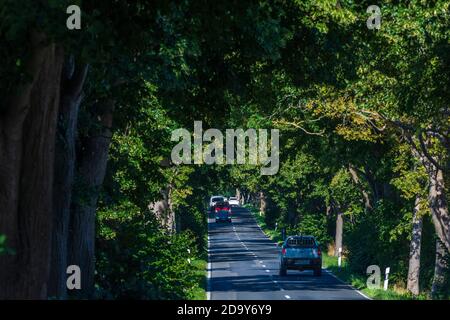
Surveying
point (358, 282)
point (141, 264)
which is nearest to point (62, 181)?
point (141, 264)

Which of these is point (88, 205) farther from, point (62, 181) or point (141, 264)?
point (141, 264)

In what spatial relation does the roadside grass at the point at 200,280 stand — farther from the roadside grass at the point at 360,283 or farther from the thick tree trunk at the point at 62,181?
the thick tree trunk at the point at 62,181

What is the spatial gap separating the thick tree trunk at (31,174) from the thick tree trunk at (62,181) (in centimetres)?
287

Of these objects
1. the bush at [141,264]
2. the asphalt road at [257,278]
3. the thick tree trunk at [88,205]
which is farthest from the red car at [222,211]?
the thick tree trunk at [88,205]

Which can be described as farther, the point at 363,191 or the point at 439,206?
the point at 363,191

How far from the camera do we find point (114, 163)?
28641mm

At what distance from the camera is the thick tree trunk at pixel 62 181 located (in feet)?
59.0

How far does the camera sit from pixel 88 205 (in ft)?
68.5

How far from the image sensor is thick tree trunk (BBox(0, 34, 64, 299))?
47.3 ft

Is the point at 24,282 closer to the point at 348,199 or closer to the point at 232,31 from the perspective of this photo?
the point at 232,31

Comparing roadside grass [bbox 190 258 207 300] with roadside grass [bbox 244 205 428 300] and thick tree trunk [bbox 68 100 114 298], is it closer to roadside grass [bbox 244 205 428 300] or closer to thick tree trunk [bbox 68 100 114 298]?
roadside grass [bbox 244 205 428 300]

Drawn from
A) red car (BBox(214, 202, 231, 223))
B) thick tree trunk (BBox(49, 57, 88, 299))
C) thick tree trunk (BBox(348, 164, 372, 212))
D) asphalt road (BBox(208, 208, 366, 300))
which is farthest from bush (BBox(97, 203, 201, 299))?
red car (BBox(214, 202, 231, 223))

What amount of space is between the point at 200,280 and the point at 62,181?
2367 cm

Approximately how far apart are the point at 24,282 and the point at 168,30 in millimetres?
5663
